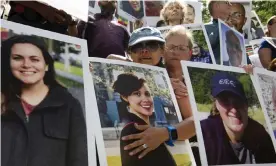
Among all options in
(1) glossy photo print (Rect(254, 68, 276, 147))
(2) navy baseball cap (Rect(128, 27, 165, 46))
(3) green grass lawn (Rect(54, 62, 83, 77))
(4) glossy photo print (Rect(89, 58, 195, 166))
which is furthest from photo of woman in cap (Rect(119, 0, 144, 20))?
(3) green grass lawn (Rect(54, 62, 83, 77))

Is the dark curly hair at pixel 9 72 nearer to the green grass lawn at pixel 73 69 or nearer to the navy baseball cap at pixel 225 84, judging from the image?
the green grass lawn at pixel 73 69

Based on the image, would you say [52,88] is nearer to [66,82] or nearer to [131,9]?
[66,82]

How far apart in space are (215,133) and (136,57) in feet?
1.84

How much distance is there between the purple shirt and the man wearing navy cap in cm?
99

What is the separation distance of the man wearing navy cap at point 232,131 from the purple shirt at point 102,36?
99 centimetres

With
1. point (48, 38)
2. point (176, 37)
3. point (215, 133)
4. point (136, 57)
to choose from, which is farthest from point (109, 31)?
point (48, 38)

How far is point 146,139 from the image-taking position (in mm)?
2176

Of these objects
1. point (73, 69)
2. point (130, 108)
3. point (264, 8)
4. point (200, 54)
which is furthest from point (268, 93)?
point (264, 8)

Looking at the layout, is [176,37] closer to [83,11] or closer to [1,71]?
[83,11]

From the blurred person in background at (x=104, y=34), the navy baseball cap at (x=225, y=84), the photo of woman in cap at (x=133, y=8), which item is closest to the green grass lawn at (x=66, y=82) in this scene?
the navy baseball cap at (x=225, y=84)

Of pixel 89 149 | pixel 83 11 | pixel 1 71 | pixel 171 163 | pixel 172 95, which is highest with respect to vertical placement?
pixel 83 11

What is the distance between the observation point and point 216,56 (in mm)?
3396

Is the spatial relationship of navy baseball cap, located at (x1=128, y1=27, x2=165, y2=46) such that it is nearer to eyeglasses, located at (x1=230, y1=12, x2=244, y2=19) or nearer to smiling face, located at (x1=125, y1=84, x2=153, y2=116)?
smiling face, located at (x1=125, y1=84, x2=153, y2=116)

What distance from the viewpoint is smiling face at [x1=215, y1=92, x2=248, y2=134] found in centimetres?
257
